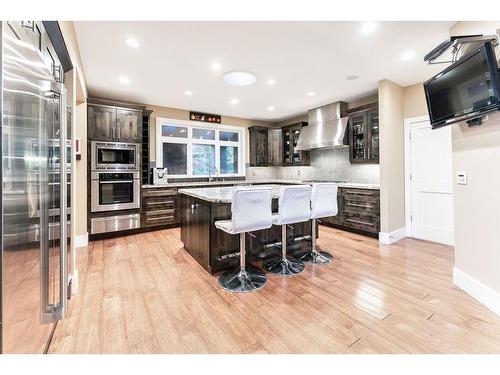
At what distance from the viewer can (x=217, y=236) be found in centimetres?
284

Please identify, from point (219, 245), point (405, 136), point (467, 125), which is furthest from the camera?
point (405, 136)

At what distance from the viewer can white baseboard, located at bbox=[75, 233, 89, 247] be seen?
385 cm

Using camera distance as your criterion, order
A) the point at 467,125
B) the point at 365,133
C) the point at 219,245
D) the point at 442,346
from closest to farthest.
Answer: the point at 442,346 < the point at 467,125 < the point at 219,245 < the point at 365,133

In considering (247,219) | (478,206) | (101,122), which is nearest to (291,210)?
(247,219)

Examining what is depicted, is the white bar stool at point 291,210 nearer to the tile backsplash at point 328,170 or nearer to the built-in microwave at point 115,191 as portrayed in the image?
the tile backsplash at point 328,170

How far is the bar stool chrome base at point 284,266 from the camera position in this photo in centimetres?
286

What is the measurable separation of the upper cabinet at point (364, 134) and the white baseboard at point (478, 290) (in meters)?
2.46

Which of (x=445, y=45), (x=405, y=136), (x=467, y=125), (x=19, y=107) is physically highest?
(x=445, y=45)

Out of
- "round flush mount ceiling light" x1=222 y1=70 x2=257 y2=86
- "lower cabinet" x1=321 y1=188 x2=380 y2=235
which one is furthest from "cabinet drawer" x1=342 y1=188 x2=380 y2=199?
"round flush mount ceiling light" x1=222 y1=70 x2=257 y2=86

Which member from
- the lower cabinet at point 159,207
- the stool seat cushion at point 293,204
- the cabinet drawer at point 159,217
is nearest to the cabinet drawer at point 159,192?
the lower cabinet at point 159,207
